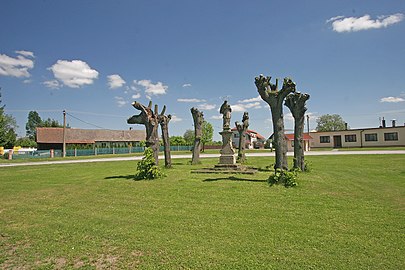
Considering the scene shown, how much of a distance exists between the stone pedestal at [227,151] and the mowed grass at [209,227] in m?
3.90

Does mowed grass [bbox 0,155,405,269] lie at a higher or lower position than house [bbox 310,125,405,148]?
lower

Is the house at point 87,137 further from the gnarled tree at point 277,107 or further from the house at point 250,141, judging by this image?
the gnarled tree at point 277,107

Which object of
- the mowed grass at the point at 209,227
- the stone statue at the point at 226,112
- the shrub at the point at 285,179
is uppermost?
the stone statue at the point at 226,112

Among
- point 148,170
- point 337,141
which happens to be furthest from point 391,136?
point 148,170

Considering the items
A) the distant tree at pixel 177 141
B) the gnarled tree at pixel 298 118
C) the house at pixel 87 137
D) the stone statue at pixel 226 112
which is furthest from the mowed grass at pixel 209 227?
the distant tree at pixel 177 141

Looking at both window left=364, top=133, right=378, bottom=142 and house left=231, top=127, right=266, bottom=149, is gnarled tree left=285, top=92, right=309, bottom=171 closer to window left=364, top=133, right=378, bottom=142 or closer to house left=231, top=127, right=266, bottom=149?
window left=364, top=133, right=378, bottom=142

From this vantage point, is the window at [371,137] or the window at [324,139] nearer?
the window at [371,137]

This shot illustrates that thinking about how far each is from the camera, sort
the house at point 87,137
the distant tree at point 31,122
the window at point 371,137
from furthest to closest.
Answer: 1. the distant tree at point 31,122
2. the house at point 87,137
3. the window at point 371,137

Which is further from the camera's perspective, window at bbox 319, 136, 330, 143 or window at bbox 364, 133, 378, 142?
window at bbox 319, 136, 330, 143

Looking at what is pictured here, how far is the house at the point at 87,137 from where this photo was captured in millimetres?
46094

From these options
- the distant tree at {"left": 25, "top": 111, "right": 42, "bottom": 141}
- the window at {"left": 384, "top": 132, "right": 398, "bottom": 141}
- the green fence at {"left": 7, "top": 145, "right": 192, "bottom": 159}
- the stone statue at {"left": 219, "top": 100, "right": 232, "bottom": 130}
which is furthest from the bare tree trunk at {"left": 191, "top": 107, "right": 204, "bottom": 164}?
the distant tree at {"left": 25, "top": 111, "right": 42, "bottom": 141}

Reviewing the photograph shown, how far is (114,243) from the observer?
4.70 meters

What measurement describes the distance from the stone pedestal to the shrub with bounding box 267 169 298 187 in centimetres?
401

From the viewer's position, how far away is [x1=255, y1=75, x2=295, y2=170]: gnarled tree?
10.6m
